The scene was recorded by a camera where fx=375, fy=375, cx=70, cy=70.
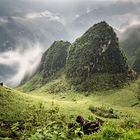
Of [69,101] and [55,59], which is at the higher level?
[55,59]

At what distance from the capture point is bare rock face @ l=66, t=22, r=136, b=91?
5271 inches

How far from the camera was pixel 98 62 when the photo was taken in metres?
145

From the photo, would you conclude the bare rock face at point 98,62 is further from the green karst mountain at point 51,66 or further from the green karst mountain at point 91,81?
the green karst mountain at point 51,66

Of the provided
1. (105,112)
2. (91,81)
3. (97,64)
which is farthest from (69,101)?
(97,64)

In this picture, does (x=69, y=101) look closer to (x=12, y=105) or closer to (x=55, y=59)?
(x=12, y=105)

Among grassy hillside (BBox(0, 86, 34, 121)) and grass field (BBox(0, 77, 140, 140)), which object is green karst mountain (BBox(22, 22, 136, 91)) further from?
grassy hillside (BBox(0, 86, 34, 121))

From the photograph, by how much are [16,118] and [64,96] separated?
2399 inches

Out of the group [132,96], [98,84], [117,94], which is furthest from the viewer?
[98,84]

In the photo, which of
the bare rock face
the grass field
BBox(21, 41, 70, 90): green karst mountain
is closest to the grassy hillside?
the grass field

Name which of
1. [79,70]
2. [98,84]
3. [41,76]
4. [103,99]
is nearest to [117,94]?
[103,99]

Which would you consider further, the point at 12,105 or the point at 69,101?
the point at 69,101

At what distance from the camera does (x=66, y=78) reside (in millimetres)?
Result: 150000

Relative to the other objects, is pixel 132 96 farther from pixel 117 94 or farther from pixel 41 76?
pixel 41 76

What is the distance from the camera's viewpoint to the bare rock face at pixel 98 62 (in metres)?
134
